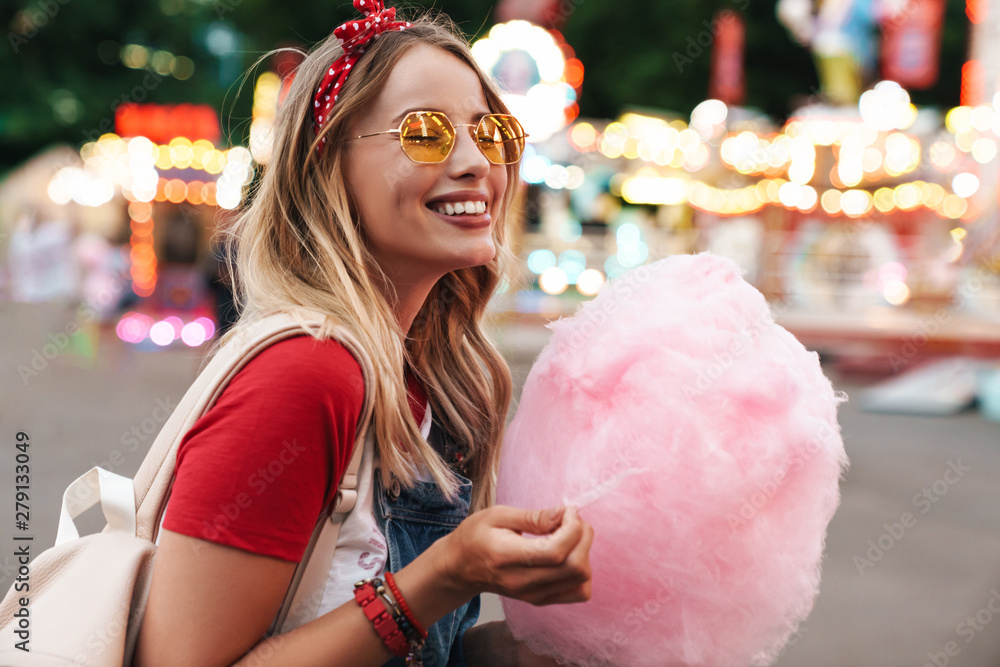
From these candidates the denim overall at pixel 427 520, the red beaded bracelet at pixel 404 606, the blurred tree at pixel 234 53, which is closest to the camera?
the red beaded bracelet at pixel 404 606

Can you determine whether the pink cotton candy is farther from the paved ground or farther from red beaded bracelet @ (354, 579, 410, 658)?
the paved ground

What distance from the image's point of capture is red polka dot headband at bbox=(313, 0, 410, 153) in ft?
4.70

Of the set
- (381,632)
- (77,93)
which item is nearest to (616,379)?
(381,632)

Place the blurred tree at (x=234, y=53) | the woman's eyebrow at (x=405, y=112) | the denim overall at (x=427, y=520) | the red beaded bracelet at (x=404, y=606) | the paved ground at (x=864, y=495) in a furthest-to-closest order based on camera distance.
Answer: the blurred tree at (x=234, y=53) < the paved ground at (x=864, y=495) < the woman's eyebrow at (x=405, y=112) < the denim overall at (x=427, y=520) < the red beaded bracelet at (x=404, y=606)

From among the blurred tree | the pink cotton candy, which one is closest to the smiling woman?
the pink cotton candy

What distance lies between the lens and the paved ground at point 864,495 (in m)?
3.77

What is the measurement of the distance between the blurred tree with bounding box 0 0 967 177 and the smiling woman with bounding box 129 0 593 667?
50.9 feet

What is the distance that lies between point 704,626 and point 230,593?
2.24ft

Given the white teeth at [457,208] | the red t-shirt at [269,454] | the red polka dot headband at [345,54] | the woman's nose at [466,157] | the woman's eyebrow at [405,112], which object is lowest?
the red t-shirt at [269,454]

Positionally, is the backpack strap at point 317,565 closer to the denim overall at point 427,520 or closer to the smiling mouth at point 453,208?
the denim overall at point 427,520

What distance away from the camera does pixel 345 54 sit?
146 centimetres

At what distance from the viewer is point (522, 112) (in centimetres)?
1330

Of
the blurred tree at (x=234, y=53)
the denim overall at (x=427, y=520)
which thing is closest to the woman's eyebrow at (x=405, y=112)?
the denim overall at (x=427, y=520)

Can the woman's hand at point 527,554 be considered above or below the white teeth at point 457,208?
below
